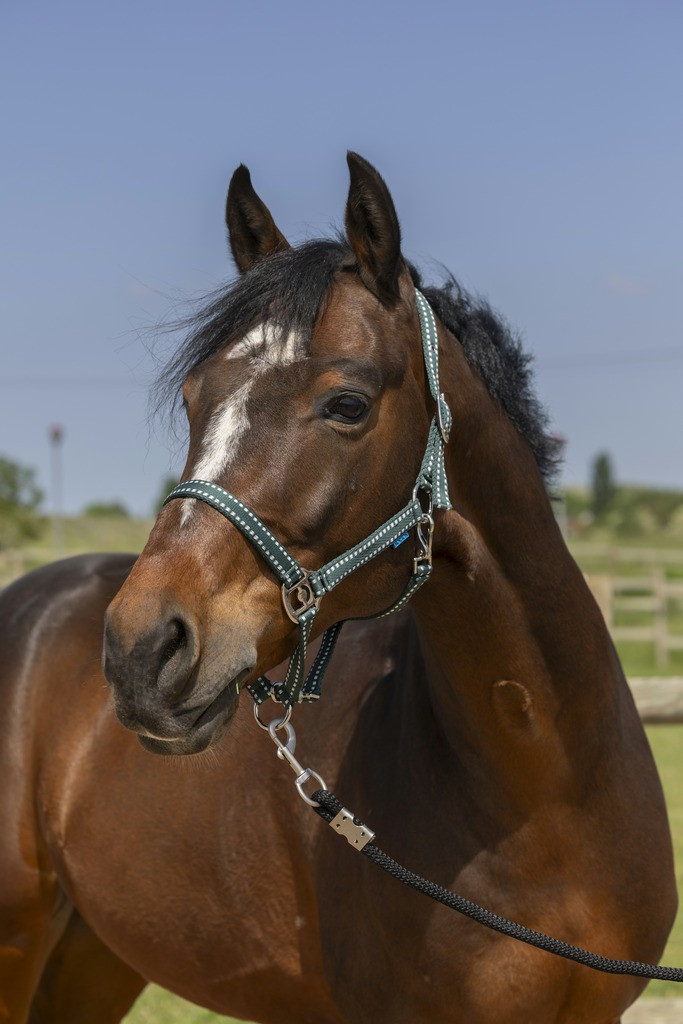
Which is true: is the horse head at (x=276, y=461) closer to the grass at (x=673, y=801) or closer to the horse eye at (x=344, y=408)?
the horse eye at (x=344, y=408)

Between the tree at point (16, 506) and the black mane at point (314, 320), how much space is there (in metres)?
28.0

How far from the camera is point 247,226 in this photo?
2650mm

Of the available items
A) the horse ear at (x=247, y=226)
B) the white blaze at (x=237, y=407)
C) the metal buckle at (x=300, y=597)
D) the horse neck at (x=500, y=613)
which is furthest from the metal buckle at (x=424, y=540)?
the horse ear at (x=247, y=226)

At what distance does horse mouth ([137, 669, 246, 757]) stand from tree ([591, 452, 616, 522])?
54.5 meters

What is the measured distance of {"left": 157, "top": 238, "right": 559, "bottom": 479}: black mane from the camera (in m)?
2.28

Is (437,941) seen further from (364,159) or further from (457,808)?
(364,159)

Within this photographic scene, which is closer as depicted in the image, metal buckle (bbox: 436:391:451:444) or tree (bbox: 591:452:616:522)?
metal buckle (bbox: 436:391:451:444)

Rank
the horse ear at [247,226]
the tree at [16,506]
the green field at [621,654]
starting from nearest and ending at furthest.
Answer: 1. the horse ear at [247,226]
2. the green field at [621,654]
3. the tree at [16,506]

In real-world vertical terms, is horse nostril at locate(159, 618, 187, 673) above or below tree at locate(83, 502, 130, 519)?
above

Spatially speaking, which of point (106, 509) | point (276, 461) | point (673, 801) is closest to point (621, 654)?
point (673, 801)

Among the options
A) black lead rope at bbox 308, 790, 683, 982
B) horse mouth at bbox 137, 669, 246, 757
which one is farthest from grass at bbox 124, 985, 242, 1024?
horse mouth at bbox 137, 669, 246, 757

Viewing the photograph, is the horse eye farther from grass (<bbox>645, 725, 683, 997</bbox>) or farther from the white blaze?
grass (<bbox>645, 725, 683, 997</bbox>)

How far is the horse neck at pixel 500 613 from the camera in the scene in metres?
2.47

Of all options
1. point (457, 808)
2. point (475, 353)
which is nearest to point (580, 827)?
point (457, 808)
